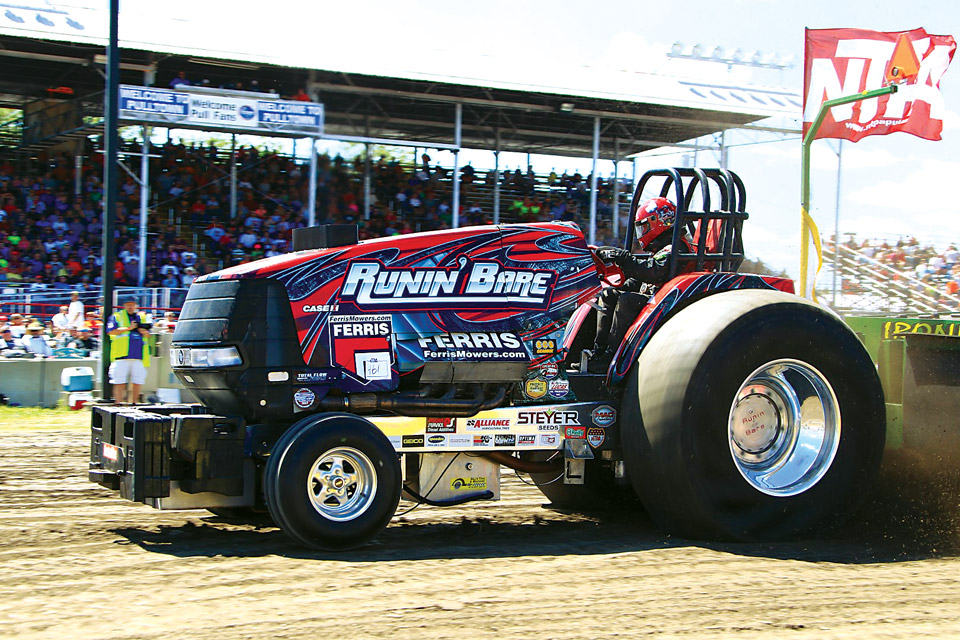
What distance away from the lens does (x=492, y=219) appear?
2617 centimetres

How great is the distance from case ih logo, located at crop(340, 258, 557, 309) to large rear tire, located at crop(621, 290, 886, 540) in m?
0.80

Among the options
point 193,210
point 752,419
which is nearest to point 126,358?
point 193,210

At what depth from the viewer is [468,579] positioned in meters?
4.93

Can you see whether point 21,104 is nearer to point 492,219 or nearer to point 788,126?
point 492,219

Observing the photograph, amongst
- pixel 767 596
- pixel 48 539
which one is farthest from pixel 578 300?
pixel 48 539

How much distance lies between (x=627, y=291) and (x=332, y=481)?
7.99 feet

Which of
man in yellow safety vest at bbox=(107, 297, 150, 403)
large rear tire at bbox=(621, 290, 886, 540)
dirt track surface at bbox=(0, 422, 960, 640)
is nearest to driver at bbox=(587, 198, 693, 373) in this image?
large rear tire at bbox=(621, 290, 886, 540)

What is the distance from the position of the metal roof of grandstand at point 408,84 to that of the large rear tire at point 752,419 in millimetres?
17142

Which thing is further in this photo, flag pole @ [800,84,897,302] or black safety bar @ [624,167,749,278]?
flag pole @ [800,84,897,302]

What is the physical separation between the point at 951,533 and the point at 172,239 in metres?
17.0

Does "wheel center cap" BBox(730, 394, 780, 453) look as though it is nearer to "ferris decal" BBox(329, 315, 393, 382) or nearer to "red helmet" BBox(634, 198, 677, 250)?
"red helmet" BBox(634, 198, 677, 250)

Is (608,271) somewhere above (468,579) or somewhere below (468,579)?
above

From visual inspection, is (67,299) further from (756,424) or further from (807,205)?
(756,424)

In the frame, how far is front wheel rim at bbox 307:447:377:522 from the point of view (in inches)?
217
